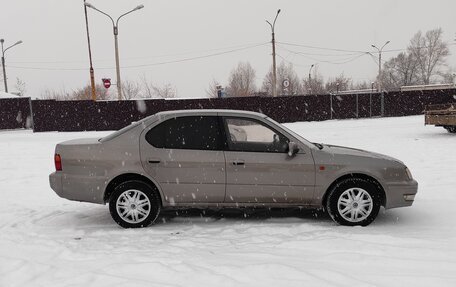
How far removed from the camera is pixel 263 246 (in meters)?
4.54

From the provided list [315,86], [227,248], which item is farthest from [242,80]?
[227,248]

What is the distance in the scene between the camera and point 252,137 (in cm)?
546

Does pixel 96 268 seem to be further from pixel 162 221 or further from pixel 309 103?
pixel 309 103

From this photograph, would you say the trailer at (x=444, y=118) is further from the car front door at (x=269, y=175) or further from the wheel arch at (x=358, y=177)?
the car front door at (x=269, y=175)

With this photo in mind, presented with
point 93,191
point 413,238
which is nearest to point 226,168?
point 93,191

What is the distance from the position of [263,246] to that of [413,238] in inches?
70.1

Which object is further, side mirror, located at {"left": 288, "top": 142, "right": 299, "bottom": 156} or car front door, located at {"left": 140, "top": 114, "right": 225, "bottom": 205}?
car front door, located at {"left": 140, "top": 114, "right": 225, "bottom": 205}

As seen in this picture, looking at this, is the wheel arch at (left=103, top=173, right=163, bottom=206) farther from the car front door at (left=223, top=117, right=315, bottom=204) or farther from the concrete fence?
the concrete fence

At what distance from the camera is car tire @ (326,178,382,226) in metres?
5.20

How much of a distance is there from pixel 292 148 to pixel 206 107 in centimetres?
2067

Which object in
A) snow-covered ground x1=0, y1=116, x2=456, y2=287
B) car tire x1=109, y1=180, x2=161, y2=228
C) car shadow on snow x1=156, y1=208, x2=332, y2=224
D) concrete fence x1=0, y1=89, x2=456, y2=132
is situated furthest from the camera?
concrete fence x1=0, y1=89, x2=456, y2=132

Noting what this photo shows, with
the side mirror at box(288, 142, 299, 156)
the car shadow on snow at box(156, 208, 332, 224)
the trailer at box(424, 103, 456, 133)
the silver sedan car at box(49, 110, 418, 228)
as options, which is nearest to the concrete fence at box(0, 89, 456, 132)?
the trailer at box(424, 103, 456, 133)

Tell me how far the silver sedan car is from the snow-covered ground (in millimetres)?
316

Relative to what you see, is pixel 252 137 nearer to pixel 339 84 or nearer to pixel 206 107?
pixel 206 107
